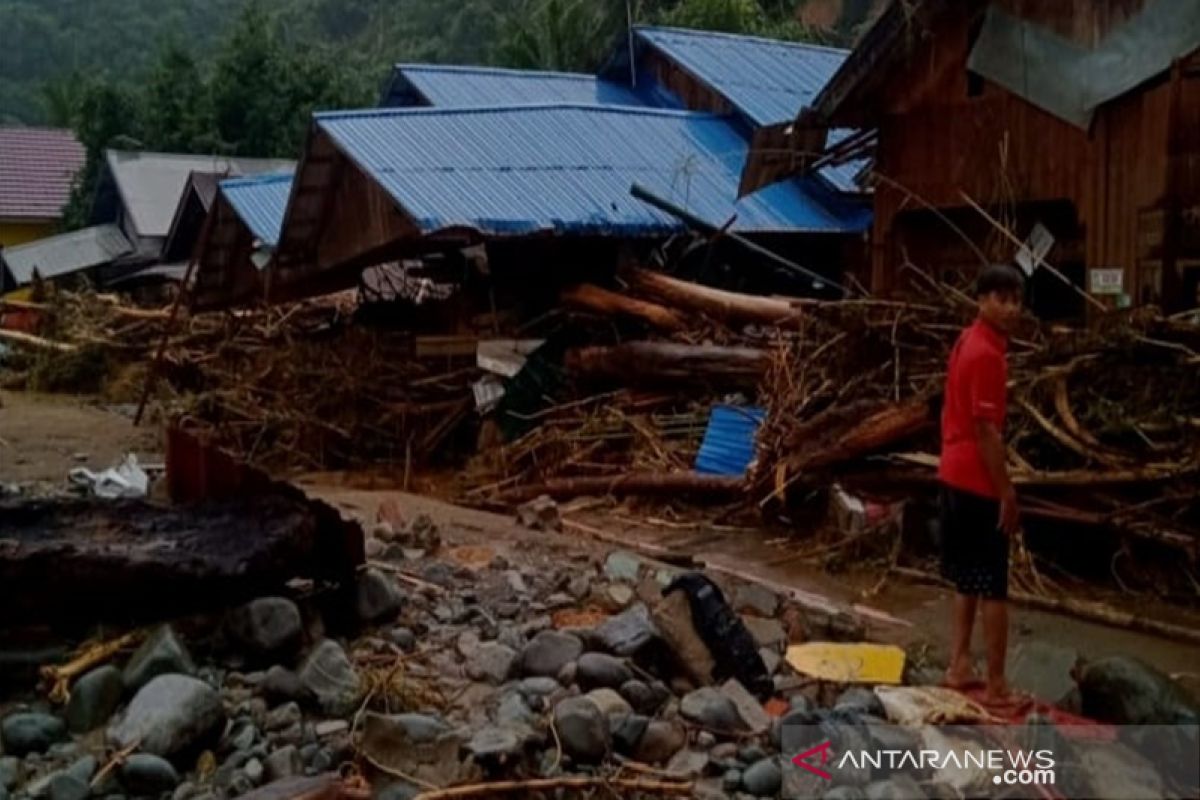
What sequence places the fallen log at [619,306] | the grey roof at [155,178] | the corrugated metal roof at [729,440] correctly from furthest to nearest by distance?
the grey roof at [155,178] < the fallen log at [619,306] < the corrugated metal roof at [729,440]

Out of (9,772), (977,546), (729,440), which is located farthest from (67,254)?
(977,546)

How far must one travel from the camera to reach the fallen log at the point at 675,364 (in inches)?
392

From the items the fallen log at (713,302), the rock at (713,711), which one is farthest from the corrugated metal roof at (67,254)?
the rock at (713,711)

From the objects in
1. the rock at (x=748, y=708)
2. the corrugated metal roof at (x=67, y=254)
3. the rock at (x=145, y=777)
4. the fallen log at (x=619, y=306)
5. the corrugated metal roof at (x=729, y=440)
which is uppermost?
the corrugated metal roof at (x=67, y=254)

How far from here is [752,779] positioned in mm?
4496

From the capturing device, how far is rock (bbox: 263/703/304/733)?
504cm

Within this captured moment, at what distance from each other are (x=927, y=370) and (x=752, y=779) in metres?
4.28

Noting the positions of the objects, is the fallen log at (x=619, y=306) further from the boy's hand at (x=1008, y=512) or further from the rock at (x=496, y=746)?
the rock at (x=496, y=746)

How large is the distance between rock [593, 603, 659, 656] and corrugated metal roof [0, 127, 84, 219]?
104 ft

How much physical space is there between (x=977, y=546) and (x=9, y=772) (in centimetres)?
391

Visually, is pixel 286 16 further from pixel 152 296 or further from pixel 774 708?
pixel 774 708

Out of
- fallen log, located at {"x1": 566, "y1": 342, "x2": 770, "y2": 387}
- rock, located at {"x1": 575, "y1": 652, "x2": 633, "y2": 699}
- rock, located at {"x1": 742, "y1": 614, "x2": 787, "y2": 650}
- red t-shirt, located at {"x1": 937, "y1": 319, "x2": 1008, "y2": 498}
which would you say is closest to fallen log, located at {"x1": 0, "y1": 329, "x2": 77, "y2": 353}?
fallen log, located at {"x1": 566, "y1": 342, "x2": 770, "y2": 387}

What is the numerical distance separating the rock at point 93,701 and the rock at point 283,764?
87cm

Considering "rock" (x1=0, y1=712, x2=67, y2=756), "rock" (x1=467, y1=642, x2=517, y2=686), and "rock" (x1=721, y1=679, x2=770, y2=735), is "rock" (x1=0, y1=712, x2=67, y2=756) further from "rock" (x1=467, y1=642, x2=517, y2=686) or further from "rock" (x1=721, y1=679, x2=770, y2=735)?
"rock" (x1=721, y1=679, x2=770, y2=735)
